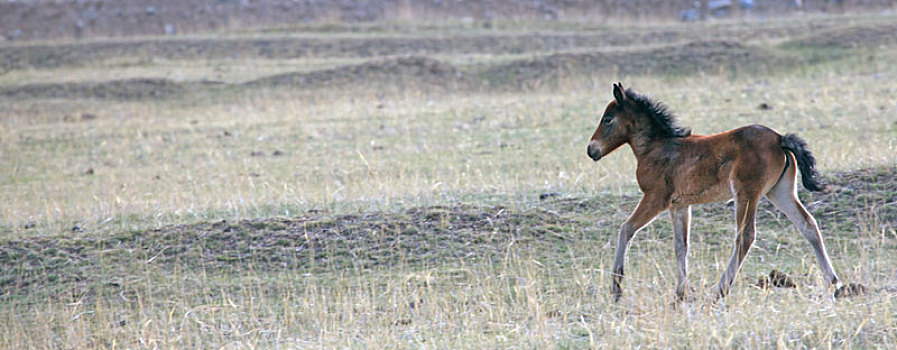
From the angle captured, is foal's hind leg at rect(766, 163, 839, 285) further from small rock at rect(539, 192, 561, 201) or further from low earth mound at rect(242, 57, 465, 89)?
low earth mound at rect(242, 57, 465, 89)

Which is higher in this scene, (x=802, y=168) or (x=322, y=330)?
(x=802, y=168)

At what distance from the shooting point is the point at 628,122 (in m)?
7.39

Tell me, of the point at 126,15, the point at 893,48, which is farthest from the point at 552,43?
the point at 126,15

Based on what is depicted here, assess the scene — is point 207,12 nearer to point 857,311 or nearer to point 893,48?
point 893,48

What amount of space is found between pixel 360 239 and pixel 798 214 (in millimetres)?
4344

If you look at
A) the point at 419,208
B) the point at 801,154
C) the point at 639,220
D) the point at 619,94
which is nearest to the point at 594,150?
the point at 619,94

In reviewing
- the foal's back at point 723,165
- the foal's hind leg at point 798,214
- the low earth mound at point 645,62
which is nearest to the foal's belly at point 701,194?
the foal's back at point 723,165

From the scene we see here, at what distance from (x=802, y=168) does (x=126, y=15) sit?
133 feet

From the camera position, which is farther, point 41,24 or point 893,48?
point 41,24

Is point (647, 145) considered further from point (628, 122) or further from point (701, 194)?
point (701, 194)

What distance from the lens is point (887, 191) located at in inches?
368

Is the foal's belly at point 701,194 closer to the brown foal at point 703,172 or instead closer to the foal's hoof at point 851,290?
the brown foal at point 703,172

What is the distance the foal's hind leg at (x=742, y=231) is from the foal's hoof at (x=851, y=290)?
28.4 inches

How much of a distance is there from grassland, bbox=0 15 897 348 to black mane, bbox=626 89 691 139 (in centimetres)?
120
